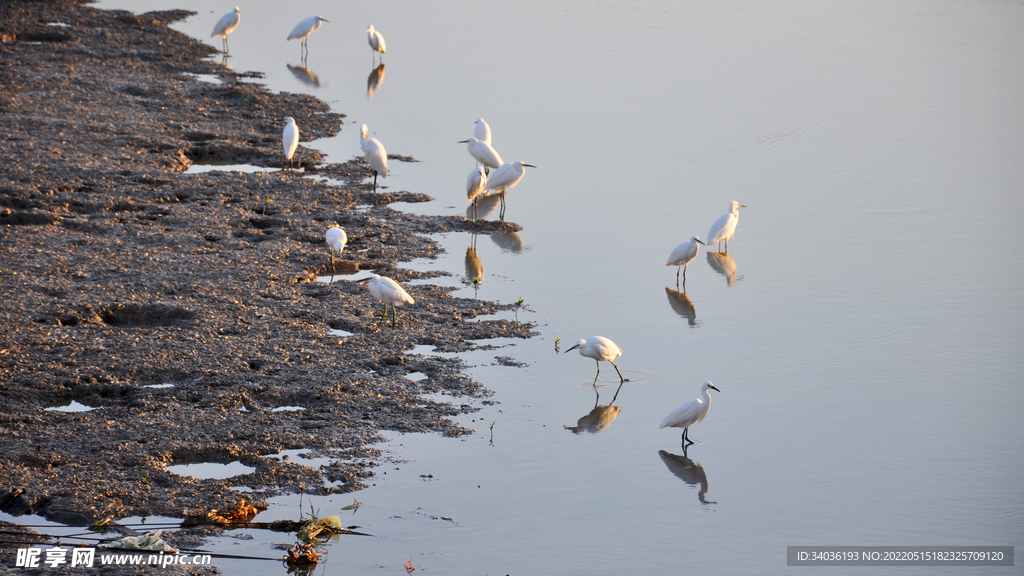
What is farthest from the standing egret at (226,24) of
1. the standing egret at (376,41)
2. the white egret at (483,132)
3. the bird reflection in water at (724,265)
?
the bird reflection in water at (724,265)

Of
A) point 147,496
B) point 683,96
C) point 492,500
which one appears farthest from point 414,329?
point 683,96

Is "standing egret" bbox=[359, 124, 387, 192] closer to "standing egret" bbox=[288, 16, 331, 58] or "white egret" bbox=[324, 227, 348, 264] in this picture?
"white egret" bbox=[324, 227, 348, 264]

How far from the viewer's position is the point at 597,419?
6.67 meters

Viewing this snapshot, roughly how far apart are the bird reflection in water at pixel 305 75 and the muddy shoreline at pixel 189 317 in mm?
2838

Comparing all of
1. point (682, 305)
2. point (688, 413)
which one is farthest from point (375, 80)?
point (688, 413)

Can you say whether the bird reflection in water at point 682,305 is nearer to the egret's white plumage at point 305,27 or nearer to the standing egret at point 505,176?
the standing egret at point 505,176

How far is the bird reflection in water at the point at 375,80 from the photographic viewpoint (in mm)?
15469

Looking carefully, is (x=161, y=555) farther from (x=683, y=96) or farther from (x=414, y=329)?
(x=683, y=96)

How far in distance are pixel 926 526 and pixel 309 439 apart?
11.6 ft

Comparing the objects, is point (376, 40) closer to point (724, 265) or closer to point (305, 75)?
point (305, 75)

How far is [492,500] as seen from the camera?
568 centimetres

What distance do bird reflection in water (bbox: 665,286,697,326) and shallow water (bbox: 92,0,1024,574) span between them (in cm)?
4

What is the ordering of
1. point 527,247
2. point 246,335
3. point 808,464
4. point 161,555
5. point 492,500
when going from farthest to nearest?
1. point 527,247
2. point 246,335
3. point 808,464
4. point 492,500
5. point 161,555

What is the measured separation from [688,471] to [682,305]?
2.73 m
